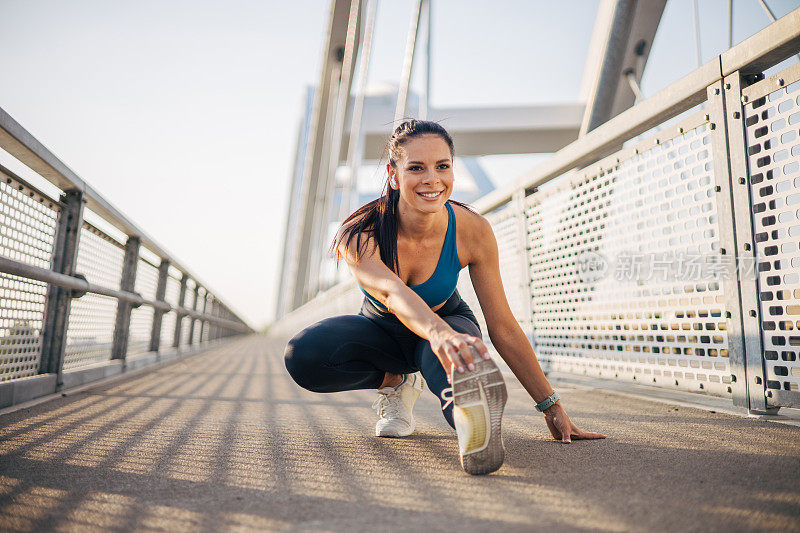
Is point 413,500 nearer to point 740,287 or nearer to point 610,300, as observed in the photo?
point 740,287

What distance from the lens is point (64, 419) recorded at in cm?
195

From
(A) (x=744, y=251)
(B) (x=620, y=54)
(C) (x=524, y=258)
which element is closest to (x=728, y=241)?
(A) (x=744, y=251)

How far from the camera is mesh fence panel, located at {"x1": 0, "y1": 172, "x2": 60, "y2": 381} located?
2.03m

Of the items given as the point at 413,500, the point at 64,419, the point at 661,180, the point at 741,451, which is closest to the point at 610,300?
the point at 661,180

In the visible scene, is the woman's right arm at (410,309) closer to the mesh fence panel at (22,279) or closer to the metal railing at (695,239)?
the metal railing at (695,239)

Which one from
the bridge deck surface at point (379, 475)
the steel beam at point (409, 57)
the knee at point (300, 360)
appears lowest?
the bridge deck surface at point (379, 475)

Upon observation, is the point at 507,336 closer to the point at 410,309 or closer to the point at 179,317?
the point at 410,309

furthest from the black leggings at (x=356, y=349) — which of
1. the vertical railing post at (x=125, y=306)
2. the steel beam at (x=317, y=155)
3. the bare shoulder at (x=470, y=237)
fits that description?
the steel beam at (x=317, y=155)

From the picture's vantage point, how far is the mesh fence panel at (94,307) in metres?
2.82

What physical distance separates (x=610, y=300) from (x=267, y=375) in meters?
2.78

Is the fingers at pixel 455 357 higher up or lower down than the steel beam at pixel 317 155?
lower down

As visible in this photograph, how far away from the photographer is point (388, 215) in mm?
Result: 1700

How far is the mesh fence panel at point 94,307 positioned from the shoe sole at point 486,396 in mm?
2352

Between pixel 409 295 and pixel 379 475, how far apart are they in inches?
18.3
